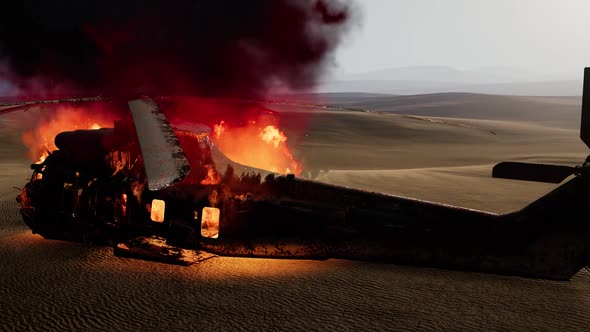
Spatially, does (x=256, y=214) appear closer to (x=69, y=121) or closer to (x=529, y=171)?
(x=529, y=171)

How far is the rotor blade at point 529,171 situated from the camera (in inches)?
287

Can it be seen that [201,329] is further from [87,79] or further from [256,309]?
[87,79]

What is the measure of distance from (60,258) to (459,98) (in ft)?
421

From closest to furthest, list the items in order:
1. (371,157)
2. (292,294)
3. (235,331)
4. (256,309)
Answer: (235,331) < (256,309) < (292,294) < (371,157)

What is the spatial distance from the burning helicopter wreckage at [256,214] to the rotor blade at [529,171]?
0.02 m

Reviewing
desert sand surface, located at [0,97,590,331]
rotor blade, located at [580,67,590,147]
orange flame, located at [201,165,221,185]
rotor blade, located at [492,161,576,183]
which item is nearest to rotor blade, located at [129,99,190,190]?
orange flame, located at [201,165,221,185]

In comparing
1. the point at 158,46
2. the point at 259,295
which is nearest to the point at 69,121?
the point at 158,46

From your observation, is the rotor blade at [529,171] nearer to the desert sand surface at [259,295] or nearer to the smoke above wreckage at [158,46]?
the desert sand surface at [259,295]

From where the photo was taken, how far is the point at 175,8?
523 inches

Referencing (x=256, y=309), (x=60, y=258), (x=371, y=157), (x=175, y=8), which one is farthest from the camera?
(x=371, y=157)

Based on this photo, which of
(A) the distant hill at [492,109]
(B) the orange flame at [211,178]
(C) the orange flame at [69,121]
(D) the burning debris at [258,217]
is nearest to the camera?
(D) the burning debris at [258,217]

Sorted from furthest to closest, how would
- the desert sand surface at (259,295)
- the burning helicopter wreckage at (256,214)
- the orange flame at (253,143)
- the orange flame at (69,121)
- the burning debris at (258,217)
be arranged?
1. the orange flame at (69,121)
2. the orange flame at (253,143)
3. the burning debris at (258,217)
4. the burning helicopter wreckage at (256,214)
5. the desert sand surface at (259,295)

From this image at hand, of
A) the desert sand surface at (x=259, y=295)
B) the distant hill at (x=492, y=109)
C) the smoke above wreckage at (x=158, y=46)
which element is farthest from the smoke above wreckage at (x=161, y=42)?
the distant hill at (x=492, y=109)

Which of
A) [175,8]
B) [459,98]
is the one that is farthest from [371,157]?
[459,98]
